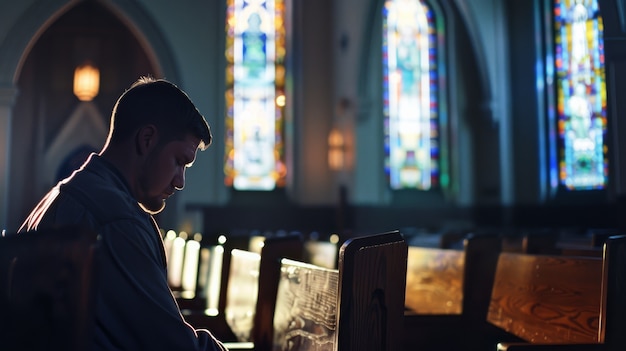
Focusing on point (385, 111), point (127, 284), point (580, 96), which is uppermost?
point (580, 96)

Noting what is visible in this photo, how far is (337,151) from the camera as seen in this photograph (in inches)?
420

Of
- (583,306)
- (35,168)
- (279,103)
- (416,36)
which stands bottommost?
(583,306)

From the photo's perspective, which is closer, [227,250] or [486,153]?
[227,250]

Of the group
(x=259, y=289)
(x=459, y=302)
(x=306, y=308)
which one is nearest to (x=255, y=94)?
(x=459, y=302)

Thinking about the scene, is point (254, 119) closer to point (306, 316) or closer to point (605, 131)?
point (605, 131)

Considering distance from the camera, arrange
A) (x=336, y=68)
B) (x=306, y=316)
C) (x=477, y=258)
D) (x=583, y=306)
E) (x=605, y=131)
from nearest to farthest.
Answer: (x=306, y=316), (x=583, y=306), (x=477, y=258), (x=605, y=131), (x=336, y=68)

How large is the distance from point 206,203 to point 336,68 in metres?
2.78

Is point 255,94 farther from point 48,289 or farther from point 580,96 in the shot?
point 48,289

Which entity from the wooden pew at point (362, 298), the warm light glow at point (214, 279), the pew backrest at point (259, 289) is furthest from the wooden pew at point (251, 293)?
the wooden pew at point (362, 298)

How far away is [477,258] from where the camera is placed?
2.65 m

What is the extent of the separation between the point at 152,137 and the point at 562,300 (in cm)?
132

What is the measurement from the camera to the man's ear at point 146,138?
1.41 metres

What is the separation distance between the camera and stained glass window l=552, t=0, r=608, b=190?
402 inches

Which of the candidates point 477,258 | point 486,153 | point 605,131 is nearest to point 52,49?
point 486,153
